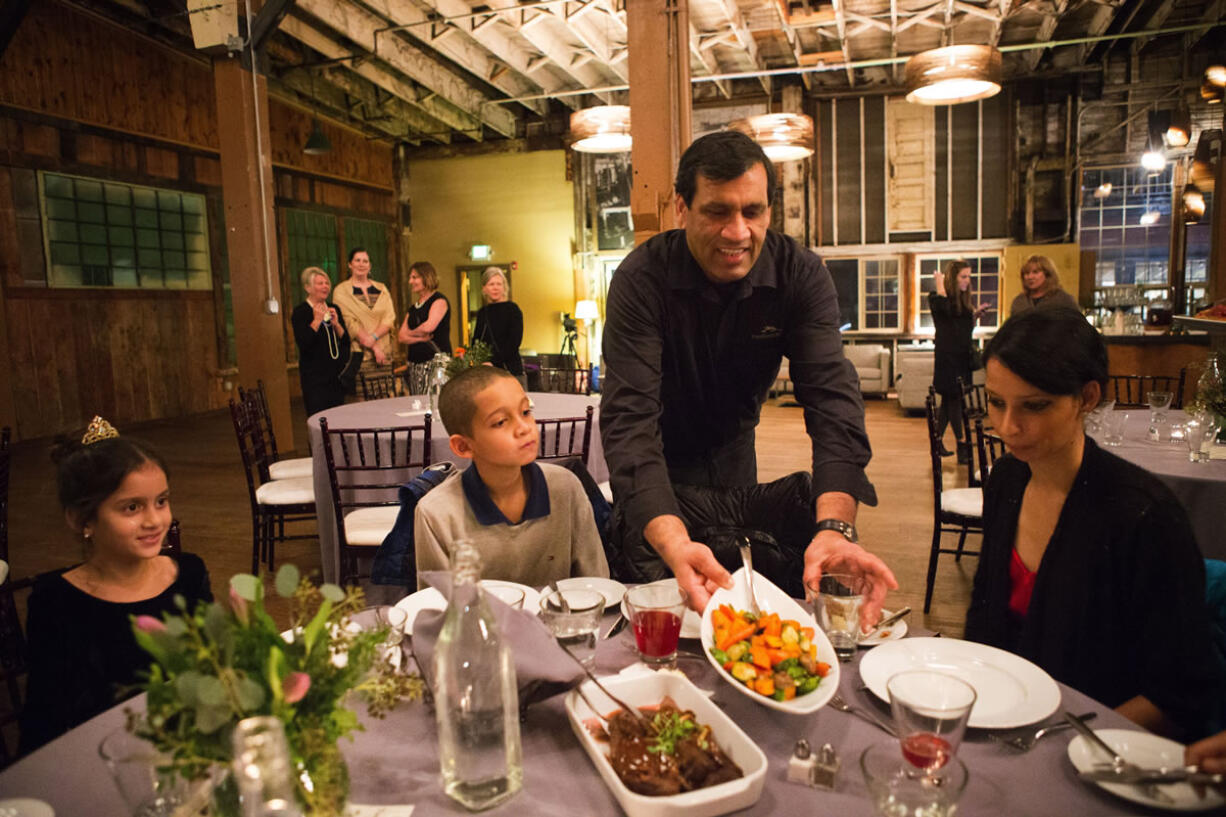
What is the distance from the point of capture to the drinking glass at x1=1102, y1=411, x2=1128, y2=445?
3.15 metres

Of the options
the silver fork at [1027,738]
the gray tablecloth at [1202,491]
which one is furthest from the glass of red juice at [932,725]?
the gray tablecloth at [1202,491]

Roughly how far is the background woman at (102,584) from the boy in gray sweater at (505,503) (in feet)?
1.75

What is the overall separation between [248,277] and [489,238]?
22.8 feet

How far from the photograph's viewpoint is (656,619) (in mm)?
1231

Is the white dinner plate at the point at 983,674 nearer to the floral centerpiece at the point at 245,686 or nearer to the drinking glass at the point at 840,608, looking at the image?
the drinking glass at the point at 840,608

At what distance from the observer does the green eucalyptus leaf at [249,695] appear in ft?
2.31

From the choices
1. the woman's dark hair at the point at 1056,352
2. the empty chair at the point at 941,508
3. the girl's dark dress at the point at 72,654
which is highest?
the woman's dark hair at the point at 1056,352

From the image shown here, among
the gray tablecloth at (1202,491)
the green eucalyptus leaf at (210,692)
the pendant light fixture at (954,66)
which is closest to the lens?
the green eucalyptus leaf at (210,692)

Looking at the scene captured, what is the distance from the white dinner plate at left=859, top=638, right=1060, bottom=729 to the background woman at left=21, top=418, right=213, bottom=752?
132 centimetres

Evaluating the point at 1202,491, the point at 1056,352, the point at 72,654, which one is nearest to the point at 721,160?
the point at 1056,352

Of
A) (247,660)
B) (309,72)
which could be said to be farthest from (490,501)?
(309,72)

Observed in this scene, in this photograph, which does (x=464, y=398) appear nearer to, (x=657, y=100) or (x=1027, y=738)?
(x=1027, y=738)

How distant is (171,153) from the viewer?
361 inches

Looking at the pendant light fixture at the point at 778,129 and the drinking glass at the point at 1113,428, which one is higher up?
the pendant light fixture at the point at 778,129
